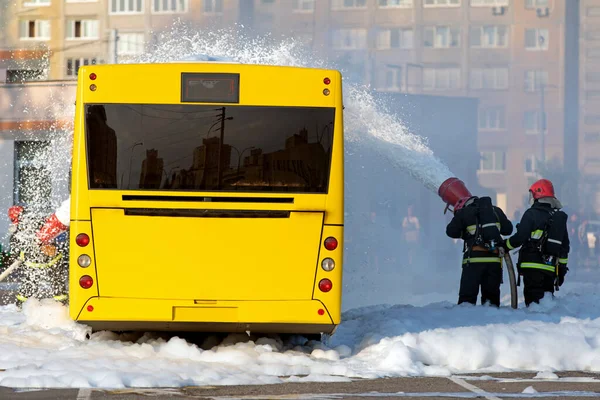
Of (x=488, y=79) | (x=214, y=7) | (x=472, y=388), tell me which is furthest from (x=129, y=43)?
(x=472, y=388)

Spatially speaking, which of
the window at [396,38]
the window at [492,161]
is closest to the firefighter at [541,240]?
the window at [492,161]

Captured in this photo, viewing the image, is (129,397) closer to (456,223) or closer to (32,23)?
(456,223)

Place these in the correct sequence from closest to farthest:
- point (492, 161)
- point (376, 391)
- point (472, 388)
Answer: point (376, 391)
point (472, 388)
point (492, 161)

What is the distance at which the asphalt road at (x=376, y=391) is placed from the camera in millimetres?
7909

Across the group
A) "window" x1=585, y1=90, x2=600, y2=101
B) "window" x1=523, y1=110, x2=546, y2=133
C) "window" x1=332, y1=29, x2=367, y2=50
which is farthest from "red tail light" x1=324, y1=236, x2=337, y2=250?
"window" x1=585, y1=90, x2=600, y2=101

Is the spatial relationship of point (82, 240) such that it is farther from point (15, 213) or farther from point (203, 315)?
point (15, 213)

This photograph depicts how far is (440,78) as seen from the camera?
42.5 metres

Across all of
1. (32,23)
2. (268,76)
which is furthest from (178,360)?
(32,23)

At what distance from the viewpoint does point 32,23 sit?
50.5 metres

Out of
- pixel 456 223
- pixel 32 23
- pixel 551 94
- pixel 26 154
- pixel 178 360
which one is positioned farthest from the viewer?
pixel 32 23

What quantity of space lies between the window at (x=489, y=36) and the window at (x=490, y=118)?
2530 millimetres

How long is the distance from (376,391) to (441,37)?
120 feet

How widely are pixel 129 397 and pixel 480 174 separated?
1400 inches

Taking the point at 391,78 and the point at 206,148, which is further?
the point at 391,78
